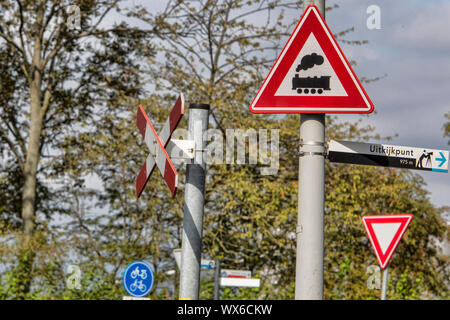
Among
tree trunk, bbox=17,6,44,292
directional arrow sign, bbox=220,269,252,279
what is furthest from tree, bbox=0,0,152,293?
directional arrow sign, bbox=220,269,252,279

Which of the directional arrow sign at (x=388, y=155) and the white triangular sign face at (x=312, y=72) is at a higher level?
the white triangular sign face at (x=312, y=72)

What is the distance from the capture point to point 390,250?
7508mm

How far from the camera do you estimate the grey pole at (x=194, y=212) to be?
3.70 metres

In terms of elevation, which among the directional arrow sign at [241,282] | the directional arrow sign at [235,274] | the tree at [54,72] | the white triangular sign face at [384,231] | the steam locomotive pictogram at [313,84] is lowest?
the directional arrow sign at [241,282]

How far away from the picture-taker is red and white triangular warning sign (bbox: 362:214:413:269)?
754 centimetres

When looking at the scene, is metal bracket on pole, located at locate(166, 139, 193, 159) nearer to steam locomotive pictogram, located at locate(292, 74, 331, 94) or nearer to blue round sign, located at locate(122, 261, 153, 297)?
steam locomotive pictogram, located at locate(292, 74, 331, 94)

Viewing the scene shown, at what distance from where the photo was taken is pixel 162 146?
380 cm

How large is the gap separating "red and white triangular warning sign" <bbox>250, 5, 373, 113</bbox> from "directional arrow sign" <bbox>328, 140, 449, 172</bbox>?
0.88 feet

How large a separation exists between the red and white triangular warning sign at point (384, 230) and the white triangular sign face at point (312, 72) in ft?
13.5

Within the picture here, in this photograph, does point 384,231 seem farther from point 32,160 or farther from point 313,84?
point 32,160

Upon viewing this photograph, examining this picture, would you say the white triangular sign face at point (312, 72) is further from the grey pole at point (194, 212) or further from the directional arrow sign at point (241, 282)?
the directional arrow sign at point (241, 282)

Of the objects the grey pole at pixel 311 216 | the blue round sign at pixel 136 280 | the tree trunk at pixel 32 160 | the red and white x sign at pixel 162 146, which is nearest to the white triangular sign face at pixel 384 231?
the blue round sign at pixel 136 280

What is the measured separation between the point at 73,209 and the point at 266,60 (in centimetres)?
517
